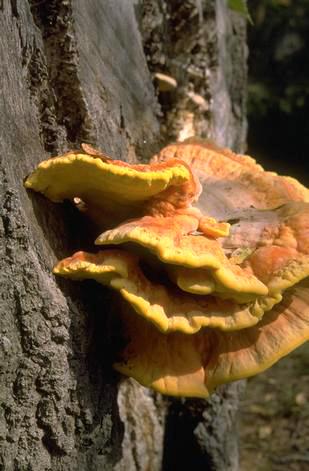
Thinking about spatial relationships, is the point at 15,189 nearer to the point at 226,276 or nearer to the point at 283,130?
the point at 226,276

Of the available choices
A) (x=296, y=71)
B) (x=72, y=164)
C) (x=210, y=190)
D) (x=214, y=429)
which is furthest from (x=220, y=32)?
(x=296, y=71)

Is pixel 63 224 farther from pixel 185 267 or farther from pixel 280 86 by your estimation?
pixel 280 86

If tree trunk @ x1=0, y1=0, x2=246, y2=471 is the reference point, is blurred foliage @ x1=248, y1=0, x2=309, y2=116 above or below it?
above

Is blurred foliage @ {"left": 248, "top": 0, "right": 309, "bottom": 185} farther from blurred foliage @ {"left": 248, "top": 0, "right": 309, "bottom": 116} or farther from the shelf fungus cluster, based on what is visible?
the shelf fungus cluster

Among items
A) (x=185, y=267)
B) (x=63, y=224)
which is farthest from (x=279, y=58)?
(x=185, y=267)

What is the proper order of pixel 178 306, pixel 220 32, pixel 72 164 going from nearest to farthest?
1. pixel 72 164
2. pixel 178 306
3. pixel 220 32

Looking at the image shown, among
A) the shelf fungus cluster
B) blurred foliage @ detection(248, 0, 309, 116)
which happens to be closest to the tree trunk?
the shelf fungus cluster
